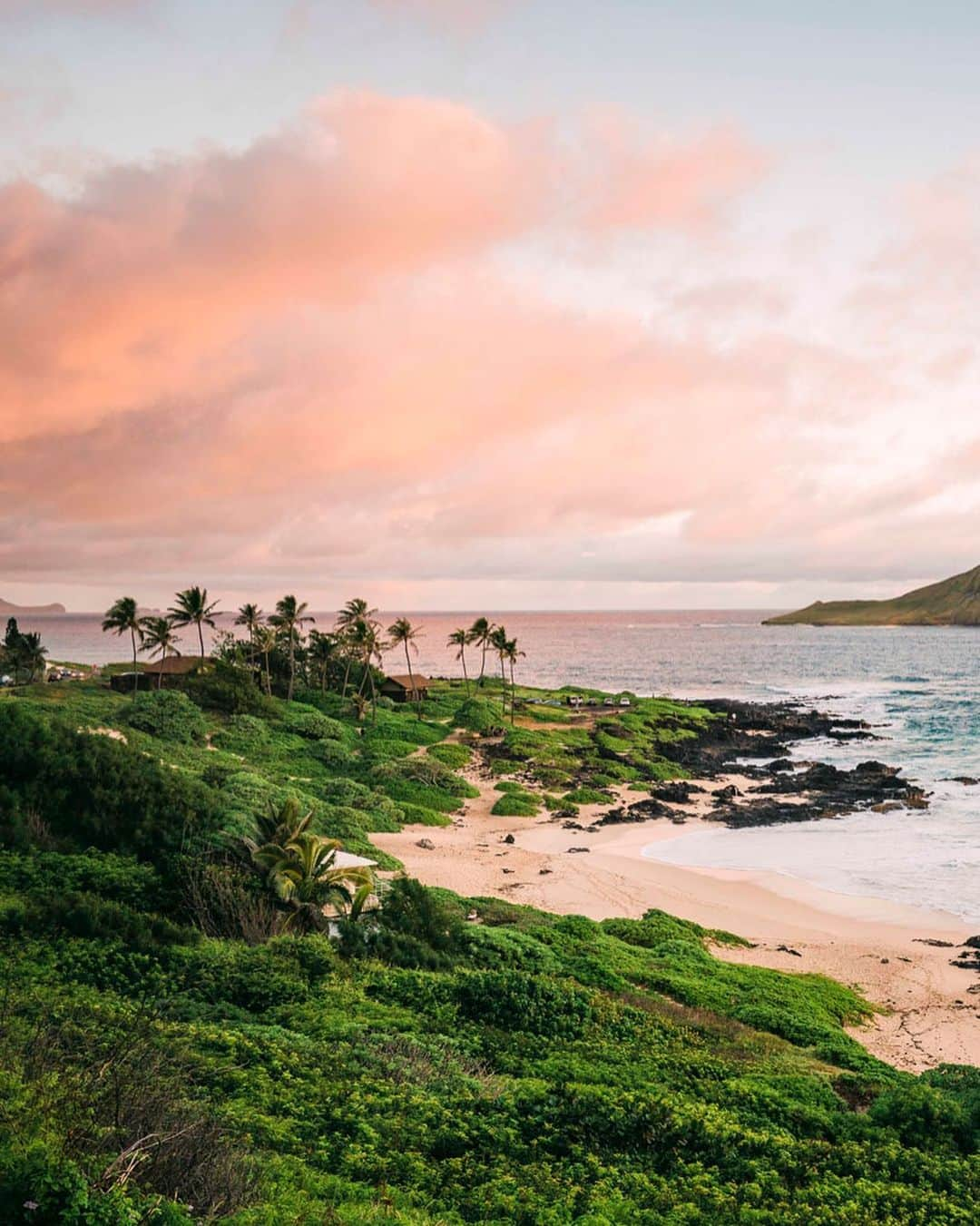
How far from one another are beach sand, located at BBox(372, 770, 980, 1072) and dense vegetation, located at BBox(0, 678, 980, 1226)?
210 centimetres

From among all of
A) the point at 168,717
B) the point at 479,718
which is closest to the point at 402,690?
the point at 479,718

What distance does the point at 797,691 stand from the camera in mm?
119875

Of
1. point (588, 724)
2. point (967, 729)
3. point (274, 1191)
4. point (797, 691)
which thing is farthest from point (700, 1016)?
point (797, 691)

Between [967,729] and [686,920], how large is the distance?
62.2 m

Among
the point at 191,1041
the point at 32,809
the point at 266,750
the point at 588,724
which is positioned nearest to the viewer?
Answer: the point at 191,1041

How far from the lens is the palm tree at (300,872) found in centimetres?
2042

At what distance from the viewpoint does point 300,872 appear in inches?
826

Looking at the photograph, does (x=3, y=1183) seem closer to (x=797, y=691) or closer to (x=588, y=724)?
(x=588, y=724)

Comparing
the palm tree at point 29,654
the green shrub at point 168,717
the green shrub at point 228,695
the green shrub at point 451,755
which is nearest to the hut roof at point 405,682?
the green shrub at point 228,695

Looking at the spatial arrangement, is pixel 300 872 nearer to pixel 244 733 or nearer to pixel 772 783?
pixel 244 733

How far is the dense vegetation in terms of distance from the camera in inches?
338

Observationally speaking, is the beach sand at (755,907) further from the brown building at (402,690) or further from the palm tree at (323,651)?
the brown building at (402,690)

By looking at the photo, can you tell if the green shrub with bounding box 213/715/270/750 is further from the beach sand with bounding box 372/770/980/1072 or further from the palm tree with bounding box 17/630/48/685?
the palm tree with bounding box 17/630/48/685

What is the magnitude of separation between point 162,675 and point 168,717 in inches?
789
